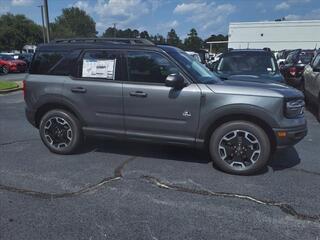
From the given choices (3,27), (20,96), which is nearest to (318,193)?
(20,96)

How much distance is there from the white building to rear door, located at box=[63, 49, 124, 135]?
7150 centimetres

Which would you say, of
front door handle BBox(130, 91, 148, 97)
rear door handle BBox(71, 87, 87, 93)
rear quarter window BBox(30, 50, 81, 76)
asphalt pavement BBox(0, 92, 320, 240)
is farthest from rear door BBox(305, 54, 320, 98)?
rear quarter window BBox(30, 50, 81, 76)

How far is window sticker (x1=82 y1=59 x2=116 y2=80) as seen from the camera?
18.1ft

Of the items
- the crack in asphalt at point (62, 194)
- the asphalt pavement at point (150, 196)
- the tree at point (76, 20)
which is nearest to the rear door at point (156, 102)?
the asphalt pavement at point (150, 196)

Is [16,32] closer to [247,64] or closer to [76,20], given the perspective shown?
[76,20]

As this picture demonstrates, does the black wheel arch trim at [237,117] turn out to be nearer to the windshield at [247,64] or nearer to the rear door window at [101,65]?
the rear door window at [101,65]

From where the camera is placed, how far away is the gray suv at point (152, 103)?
494 cm

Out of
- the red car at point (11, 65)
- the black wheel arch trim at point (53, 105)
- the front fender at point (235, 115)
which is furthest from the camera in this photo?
the red car at point (11, 65)

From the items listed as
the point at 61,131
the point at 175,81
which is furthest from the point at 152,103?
the point at 61,131

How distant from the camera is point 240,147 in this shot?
5051mm

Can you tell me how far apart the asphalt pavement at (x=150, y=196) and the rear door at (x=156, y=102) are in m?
0.54

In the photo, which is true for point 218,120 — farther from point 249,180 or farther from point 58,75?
point 58,75

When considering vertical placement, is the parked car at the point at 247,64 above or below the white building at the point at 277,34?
below

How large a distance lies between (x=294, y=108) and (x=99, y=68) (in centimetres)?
286
